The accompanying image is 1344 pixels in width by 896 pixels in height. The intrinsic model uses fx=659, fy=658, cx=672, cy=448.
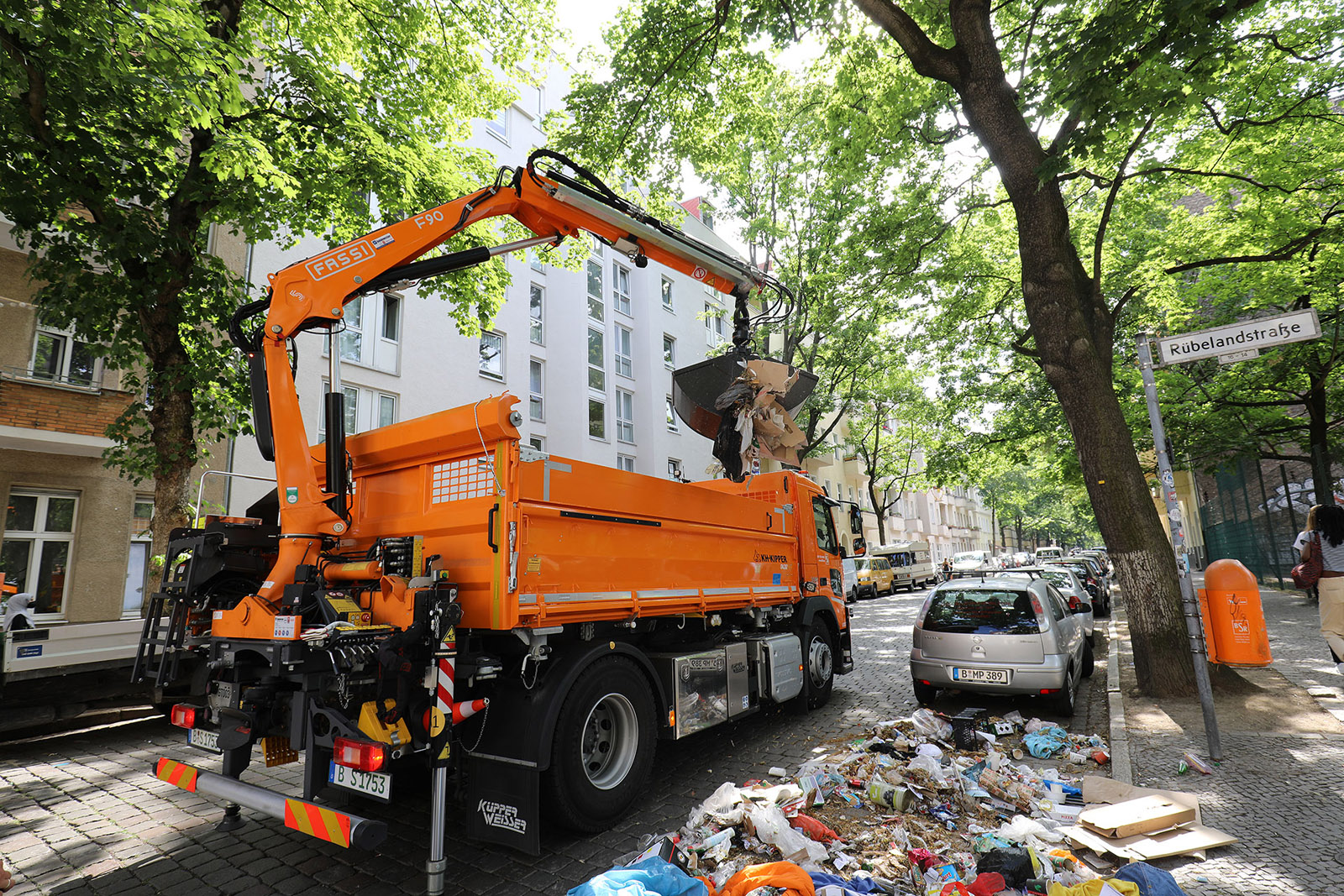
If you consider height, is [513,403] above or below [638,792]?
above

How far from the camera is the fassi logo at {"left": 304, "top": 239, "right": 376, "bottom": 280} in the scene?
16.4 feet

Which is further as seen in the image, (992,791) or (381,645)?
(992,791)

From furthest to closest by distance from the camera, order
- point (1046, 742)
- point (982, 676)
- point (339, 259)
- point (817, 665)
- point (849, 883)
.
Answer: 1. point (817, 665)
2. point (982, 676)
3. point (1046, 742)
4. point (339, 259)
5. point (849, 883)

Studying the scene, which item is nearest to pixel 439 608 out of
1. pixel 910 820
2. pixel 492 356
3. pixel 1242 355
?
pixel 910 820

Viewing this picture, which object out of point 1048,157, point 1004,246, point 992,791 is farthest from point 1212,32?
point 1004,246

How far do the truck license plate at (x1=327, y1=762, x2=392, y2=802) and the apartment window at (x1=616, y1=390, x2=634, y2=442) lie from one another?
22.5 metres

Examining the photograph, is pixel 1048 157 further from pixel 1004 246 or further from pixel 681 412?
pixel 1004 246

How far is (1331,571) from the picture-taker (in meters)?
6.71

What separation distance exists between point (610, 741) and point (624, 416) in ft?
73.3

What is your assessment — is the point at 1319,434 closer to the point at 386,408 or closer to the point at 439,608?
the point at 439,608

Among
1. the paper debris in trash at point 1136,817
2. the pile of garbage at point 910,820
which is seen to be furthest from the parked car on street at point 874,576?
the paper debris in trash at point 1136,817

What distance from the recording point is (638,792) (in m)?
4.92

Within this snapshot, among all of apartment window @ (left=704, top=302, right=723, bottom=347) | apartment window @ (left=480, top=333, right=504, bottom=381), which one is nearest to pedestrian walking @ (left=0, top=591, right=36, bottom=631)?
apartment window @ (left=480, top=333, right=504, bottom=381)

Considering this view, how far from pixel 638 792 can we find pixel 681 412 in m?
4.40
